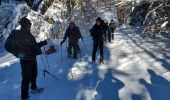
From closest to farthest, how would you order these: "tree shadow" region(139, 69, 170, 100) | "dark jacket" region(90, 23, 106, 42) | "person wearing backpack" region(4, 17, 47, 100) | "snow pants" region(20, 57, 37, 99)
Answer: "person wearing backpack" region(4, 17, 47, 100), "snow pants" region(20, 57, 37, 99), "tree shadow" region(139, 69, 170, 100), "dark jacket" region(90, 23, 106, 42)

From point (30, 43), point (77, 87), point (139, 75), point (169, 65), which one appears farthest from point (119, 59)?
point (30, 43)

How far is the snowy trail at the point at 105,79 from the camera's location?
997 centimetres

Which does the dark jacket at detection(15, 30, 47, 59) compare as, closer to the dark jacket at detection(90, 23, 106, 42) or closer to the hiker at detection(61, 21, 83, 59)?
the dark jacket at detection(90, 23, 106, 42)

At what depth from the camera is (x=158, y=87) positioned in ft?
33.7

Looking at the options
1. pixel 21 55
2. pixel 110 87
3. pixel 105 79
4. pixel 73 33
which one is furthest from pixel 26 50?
pixel 73 33

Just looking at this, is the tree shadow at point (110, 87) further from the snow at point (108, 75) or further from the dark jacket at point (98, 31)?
the dark jacket at point (98, 31)

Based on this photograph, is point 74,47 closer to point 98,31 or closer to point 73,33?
point 73,33

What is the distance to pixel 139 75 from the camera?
38.1ft

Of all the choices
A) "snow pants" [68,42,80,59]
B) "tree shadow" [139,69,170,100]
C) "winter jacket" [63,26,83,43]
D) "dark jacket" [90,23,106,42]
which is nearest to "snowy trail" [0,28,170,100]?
"tree shadow" [139,69,170,100]

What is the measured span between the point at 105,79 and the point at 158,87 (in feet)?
6.04

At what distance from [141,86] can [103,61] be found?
15.6 feet

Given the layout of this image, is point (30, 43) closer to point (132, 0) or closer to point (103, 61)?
point (103, 61)

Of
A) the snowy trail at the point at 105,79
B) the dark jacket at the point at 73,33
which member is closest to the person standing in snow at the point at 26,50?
the snowy trail at the point at 105,79

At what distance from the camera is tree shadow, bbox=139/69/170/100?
953 centimetres
